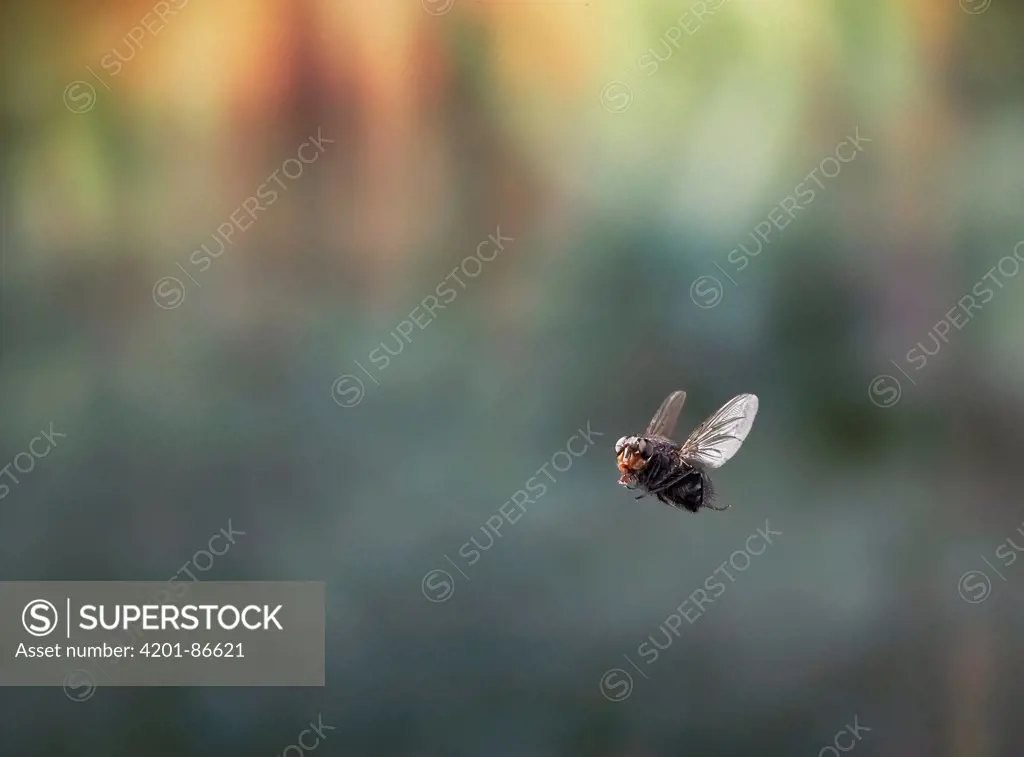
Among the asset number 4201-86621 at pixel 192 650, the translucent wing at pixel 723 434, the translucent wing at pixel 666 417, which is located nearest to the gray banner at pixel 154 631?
the asset number 4201-86621 at pixel 192 650

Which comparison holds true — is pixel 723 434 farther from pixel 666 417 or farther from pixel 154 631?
pixel 154 631

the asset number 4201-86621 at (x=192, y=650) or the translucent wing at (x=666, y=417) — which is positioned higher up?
the translucent wing at (x=666, y=417)

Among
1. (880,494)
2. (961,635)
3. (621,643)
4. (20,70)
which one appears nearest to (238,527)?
(621,643)

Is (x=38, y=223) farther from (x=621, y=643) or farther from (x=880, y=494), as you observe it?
(x=880, y=494)

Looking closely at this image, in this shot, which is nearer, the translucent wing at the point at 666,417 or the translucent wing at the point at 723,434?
the translucent wing at the point at 723,434

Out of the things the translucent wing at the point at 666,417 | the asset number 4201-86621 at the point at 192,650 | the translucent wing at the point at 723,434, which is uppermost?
the translucent wing at the point at 666,417

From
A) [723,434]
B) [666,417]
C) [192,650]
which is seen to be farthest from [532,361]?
[192,650]

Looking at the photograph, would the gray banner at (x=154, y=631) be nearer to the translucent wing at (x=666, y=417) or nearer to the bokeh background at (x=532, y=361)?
the bokeh background at (x=532, y=361)
